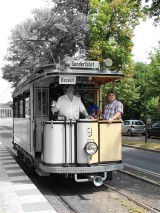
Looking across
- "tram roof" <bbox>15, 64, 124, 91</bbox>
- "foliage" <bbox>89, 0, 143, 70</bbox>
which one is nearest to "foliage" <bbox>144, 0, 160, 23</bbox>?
"tram roof" <bbox>15, 64, 124, 91</bbox>

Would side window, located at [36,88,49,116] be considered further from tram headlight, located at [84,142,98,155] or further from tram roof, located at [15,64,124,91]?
tram headlight, located at [84,142,98,155]

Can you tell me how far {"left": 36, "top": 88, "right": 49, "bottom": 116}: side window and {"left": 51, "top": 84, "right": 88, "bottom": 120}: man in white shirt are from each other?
115cm

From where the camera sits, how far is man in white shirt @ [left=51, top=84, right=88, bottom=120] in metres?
9.61

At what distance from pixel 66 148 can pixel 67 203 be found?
1321mm

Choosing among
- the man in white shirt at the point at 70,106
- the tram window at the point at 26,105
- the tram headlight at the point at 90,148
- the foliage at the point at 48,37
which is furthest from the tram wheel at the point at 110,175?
the foliage at the point at 48,37

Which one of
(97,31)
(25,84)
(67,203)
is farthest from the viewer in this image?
(97,31)

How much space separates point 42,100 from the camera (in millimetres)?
10914

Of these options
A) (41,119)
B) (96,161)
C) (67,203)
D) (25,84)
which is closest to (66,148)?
(96,161)

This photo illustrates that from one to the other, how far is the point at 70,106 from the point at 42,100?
149 cm

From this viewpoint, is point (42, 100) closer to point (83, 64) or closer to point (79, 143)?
point (83, 64)

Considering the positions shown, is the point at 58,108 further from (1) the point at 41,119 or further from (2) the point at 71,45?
(2) the point at 71,45

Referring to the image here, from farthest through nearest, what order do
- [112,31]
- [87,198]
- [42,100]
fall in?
[112,31]
[42,100]
[87,198]

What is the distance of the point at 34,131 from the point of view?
1062 cm

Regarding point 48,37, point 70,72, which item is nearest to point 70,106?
point 70,72
